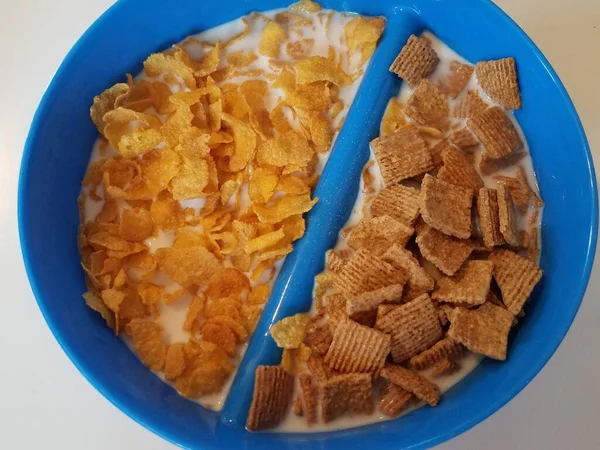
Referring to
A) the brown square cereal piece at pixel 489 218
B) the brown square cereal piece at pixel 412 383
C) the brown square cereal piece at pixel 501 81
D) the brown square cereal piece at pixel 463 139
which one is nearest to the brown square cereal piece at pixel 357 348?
the brown square cereal piece at pixel 412 383

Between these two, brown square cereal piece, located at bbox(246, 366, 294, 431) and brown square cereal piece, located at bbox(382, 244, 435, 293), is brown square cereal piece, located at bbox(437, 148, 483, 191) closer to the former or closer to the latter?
brown square cereal piece, located at bbox(382, 244, 435, 293)

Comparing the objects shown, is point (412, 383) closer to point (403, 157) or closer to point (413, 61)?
point (403, 157)

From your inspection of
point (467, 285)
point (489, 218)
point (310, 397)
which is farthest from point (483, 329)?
point (310, 397)

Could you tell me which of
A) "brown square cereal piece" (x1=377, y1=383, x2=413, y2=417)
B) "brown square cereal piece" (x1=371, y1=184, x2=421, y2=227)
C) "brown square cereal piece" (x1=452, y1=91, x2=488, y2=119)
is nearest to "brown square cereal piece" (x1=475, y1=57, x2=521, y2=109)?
"brown square cereal piece" (x1=452, y1=91, x2=488, y2=119)

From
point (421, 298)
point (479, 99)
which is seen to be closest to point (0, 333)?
point (421, 298)

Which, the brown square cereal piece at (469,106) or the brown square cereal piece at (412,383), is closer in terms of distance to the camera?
the brown square cereal piece at (412,383)

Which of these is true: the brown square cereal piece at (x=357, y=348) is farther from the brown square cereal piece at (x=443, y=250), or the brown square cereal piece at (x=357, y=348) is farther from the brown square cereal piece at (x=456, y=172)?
the brown square cereal piece at (x=456, y=172)

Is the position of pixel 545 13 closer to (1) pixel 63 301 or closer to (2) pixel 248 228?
(2) pixel 248 228
